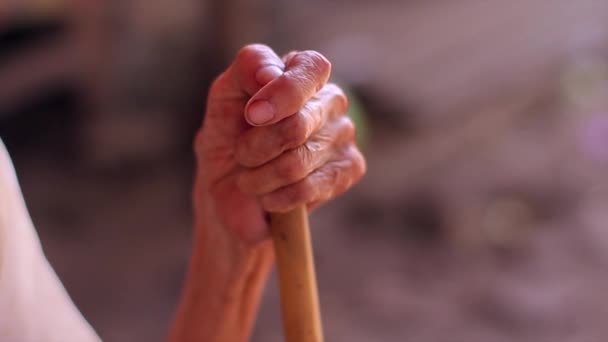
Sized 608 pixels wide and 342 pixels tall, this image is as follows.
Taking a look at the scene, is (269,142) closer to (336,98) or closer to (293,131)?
(293,131)

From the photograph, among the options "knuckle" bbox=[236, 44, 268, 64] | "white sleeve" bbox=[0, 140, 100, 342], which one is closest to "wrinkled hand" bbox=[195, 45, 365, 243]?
"knuckle" bbox=[236, 44, 268, 64]

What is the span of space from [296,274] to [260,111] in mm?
180

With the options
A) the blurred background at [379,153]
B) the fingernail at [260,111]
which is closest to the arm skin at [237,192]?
the fingernail at [260,111]

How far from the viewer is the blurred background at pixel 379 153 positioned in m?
2.21

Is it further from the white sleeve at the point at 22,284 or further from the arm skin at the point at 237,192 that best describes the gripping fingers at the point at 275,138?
the white sleeve at the point at 22,284

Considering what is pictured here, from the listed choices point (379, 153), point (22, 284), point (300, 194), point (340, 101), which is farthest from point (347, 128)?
point (379, 153)

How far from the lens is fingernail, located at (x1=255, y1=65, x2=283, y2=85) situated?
0.73 metres

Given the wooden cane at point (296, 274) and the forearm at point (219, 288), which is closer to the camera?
the wooden cane at point (296, 274)

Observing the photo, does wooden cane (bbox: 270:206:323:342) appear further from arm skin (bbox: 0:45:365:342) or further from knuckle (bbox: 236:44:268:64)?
knuckle (bbox: 236:44:268:64)

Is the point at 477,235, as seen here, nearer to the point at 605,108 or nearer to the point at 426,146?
the point at 426,146

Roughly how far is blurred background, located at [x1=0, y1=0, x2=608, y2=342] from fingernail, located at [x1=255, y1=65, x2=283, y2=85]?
1.44 meters

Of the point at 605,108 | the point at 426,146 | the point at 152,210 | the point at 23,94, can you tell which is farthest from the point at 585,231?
the point at 23,94

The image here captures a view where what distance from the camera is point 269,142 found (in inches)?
28.1

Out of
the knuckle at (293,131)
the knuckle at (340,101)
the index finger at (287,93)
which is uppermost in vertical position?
Answer: the knuckle at (340,101)
